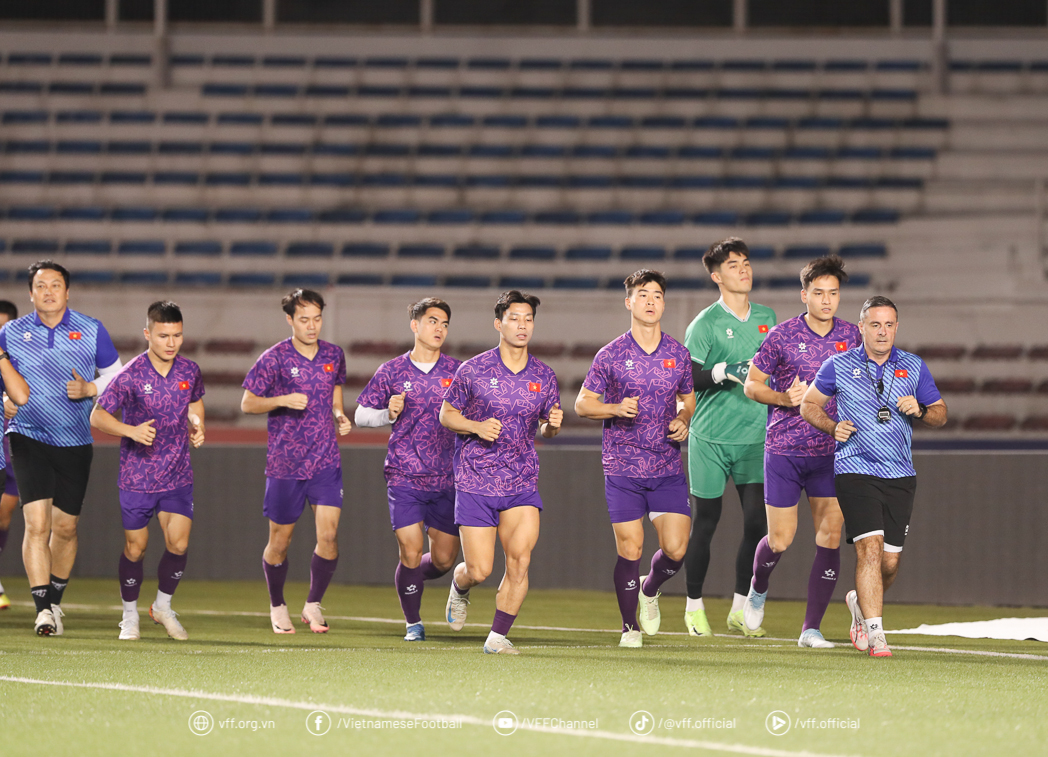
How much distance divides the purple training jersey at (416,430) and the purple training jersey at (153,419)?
3.70 ft

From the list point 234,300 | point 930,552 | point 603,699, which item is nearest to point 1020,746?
point 603,699

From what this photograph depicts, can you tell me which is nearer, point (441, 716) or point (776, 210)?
point (441, 716)

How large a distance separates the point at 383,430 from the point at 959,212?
1155 cm

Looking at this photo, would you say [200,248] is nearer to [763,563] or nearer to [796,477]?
[763,563]

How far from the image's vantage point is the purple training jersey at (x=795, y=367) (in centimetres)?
766

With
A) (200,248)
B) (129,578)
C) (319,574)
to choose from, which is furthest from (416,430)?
(200,248)

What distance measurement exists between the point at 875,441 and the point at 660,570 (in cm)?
Answer: 152

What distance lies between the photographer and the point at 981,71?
78.3 feet

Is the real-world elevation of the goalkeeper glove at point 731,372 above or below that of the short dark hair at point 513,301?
below

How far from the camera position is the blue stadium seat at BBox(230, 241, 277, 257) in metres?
21.4

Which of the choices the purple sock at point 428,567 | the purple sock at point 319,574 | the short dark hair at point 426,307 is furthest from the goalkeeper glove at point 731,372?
the purple sock at point 319,574

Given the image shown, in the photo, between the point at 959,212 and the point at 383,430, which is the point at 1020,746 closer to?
the point at 383,430

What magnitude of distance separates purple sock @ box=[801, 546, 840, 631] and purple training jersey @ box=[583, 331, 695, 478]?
0.97 m

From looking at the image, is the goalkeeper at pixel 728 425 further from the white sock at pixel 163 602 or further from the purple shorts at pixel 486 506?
the white sock at pixel 163 602
